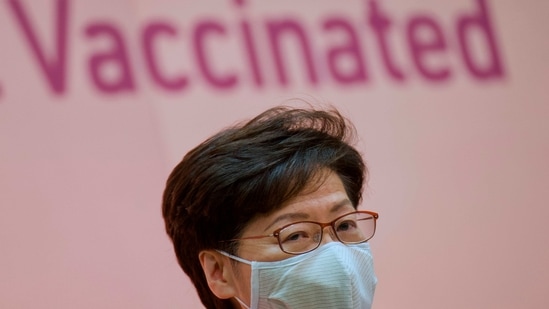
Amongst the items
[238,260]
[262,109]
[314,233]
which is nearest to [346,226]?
[314,233]

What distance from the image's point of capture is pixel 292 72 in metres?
2.81

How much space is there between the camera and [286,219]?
172cm

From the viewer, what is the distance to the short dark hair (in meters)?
1.72

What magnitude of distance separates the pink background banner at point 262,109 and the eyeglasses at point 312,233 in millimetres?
917

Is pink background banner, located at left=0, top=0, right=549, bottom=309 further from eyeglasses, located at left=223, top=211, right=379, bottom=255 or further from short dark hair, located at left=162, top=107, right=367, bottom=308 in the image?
eyeglasses, located at left=223, top=211, right=379, bottom=255

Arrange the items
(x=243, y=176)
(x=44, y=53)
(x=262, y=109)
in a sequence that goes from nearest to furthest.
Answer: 1. (x=243, y=176)
2. (x=44, y=53)
3. (x=262, y=109)

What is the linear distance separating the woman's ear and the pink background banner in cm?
80

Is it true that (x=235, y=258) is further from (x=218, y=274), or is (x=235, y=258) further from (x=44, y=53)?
(x=44, y=53)

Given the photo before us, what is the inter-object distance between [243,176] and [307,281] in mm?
234

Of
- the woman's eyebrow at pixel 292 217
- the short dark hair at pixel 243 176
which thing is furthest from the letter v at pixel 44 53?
the woman's eyebrow at pixel 292 217

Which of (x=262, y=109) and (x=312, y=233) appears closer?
(x=312, y=233)

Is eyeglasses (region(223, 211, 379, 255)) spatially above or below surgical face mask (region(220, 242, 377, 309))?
above

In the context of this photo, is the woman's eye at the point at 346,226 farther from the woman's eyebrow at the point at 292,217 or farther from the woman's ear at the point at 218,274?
the woman's ear at the point at 218,274

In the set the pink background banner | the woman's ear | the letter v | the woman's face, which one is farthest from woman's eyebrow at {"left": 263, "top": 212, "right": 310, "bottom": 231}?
the letter v
